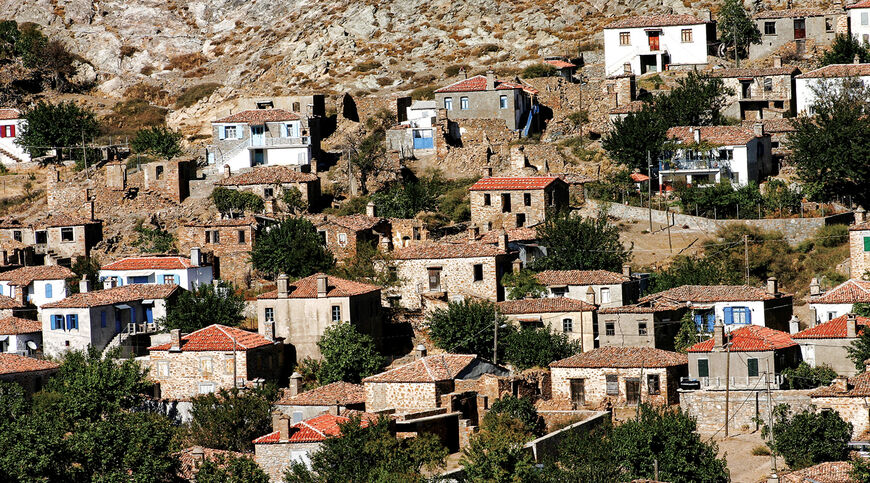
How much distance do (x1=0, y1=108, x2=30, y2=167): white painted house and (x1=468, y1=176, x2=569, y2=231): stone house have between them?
32.8 meters

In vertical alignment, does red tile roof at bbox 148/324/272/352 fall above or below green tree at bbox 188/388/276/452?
above

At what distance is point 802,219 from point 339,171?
82.8 ft

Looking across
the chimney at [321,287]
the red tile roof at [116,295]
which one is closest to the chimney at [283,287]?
the chimney at [321,287]

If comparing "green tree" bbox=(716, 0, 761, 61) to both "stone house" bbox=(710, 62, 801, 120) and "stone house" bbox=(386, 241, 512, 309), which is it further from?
"stone house" bbox=(386, 241, 512, 309)

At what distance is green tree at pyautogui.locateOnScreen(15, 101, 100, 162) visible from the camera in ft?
340

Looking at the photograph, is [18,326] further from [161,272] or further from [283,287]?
[283,287]

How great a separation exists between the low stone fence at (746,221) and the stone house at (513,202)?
90.3 inches

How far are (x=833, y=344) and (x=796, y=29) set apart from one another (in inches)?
1586

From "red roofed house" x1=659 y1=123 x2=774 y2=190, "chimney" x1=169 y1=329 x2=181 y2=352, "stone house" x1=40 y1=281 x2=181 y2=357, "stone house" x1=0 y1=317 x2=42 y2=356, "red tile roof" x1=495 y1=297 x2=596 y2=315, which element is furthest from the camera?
"red roofed house" x1=659 y1=123 x2=774 y2=190

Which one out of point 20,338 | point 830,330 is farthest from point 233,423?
point 830,330

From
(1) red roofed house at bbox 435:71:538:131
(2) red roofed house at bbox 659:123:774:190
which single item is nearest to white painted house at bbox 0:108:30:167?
(1) red roofed house at bbox 435:71:538:131

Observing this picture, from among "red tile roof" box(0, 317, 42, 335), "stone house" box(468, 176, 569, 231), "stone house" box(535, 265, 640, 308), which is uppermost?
"stone house" box(468, 176, 569, 231)

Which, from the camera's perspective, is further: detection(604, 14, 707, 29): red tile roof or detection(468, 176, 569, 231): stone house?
detection(604, 14, 707, 29): red tile roof

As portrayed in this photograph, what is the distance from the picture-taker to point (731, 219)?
8269 cm
